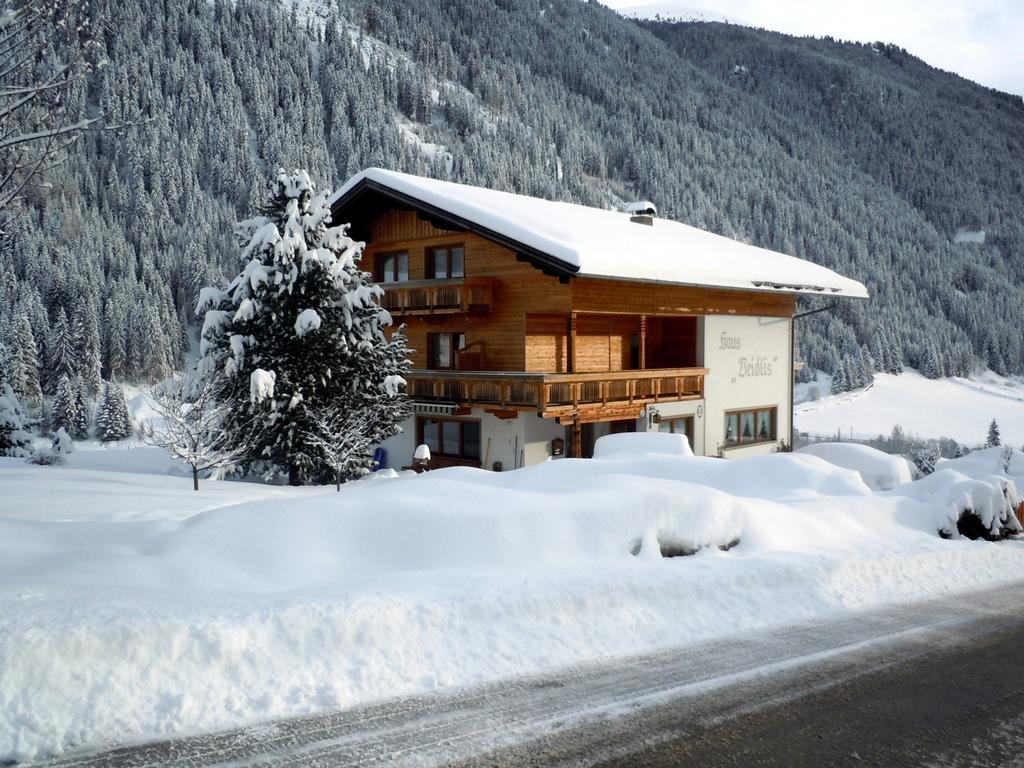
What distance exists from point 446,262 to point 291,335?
7.93 m

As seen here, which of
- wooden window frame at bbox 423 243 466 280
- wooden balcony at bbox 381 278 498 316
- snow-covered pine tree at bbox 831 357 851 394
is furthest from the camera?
snow-covered pine tree at bbox 831 357 851 394

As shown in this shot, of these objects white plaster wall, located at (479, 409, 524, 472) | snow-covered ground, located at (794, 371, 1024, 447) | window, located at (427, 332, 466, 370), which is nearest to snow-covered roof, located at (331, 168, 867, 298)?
window, located at (427, 332, 466, 370)

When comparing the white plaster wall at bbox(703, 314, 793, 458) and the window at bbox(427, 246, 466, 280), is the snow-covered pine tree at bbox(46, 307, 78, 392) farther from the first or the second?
the white plaster wall at bbox(703, 314, 793, 458)

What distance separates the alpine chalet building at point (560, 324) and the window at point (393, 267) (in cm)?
5

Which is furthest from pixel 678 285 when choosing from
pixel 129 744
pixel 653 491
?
pixel 129 744

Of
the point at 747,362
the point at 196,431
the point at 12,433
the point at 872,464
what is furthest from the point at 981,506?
the point at 12,433

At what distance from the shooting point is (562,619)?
8.45m

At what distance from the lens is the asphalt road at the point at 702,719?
A: 5859 millimetres

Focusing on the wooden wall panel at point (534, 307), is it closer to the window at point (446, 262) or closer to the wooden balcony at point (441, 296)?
the window at point (446, 262)

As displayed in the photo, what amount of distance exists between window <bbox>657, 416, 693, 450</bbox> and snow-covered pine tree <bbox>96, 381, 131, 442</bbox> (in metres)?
57.0

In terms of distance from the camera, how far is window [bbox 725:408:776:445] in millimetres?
29531

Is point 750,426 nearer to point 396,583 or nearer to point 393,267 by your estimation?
point 393,267

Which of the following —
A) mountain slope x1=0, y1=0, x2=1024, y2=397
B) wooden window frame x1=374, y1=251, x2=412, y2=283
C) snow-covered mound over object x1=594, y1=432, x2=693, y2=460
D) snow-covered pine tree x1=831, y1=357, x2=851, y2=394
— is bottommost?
snow-covered pine tree x1=831, y1=357, x2=851, y2=394

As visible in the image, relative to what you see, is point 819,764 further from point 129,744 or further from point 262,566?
point 262,566
